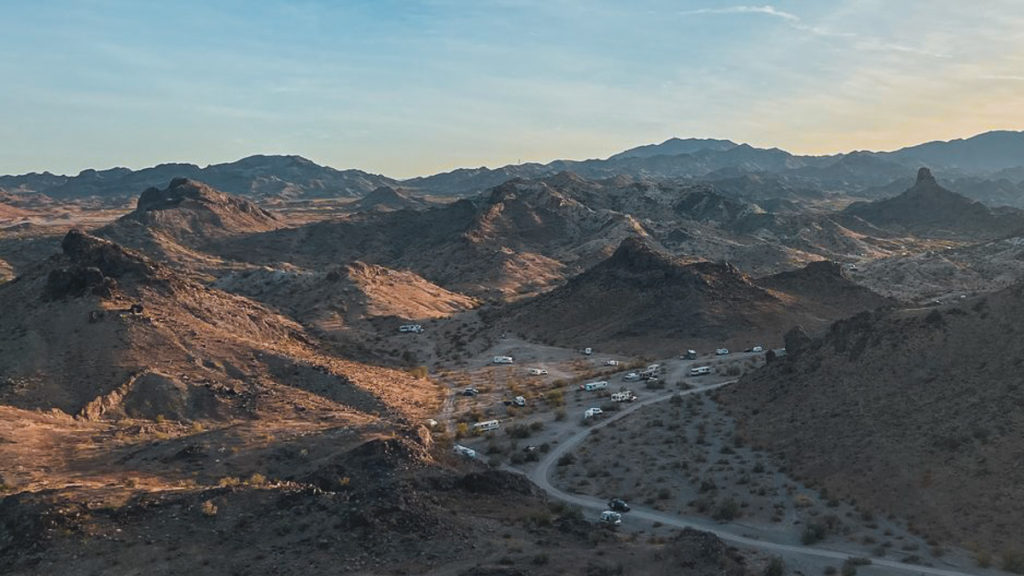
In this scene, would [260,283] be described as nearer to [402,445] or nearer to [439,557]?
[402,445]

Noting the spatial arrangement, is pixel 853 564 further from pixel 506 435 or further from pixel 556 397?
pixel 556 397

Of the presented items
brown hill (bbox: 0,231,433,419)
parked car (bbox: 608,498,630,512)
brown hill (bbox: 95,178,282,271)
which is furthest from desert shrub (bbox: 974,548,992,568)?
brown hill (bbox: 95,178,282,271)

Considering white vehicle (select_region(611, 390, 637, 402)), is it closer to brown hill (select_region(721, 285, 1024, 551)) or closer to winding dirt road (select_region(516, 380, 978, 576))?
winding dirt road (select_region(516, 380, 978, 576))

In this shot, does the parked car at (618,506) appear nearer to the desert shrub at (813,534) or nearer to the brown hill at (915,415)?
the desert shrub at (813,534)

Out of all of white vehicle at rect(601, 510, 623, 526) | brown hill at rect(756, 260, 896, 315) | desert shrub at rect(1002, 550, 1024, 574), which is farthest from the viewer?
brown hill at rect(756, 260, 896, 315)

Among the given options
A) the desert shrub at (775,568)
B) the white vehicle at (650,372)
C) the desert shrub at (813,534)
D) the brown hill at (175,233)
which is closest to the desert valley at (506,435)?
the desert shrub at (813,534)

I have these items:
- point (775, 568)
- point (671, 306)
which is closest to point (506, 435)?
point (775, 568)
